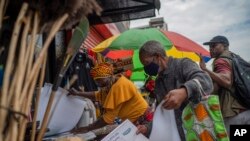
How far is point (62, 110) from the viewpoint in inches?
114

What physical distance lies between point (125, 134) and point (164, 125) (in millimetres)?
311

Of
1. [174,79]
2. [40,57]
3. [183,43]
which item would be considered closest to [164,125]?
[174,79]

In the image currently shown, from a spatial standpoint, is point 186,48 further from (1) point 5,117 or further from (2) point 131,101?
(1) point 5,117

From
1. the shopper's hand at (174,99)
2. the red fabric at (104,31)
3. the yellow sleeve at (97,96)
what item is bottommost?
the yellow sleeve at (97,96)

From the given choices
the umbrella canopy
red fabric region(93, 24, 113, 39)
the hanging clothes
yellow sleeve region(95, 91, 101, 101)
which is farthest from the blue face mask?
red fabric region(93, 24, 113, 39)

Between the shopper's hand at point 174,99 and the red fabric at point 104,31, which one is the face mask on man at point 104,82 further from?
the red fabric at point 104,31

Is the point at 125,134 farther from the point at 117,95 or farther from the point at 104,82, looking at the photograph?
the point at 104,82

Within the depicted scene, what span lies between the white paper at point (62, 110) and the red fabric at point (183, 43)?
4.95 meters

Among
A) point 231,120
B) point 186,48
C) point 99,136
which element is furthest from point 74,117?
point 186,48

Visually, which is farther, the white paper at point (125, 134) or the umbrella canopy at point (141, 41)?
the umbrella canopy at point (141, 41)

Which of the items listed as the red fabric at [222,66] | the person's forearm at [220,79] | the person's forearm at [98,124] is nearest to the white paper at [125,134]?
the person's forearm at [98,124]

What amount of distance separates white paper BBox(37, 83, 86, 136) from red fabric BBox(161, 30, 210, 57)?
4.95 metres

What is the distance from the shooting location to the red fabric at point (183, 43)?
7.80 meters

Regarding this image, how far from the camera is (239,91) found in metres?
3.93
